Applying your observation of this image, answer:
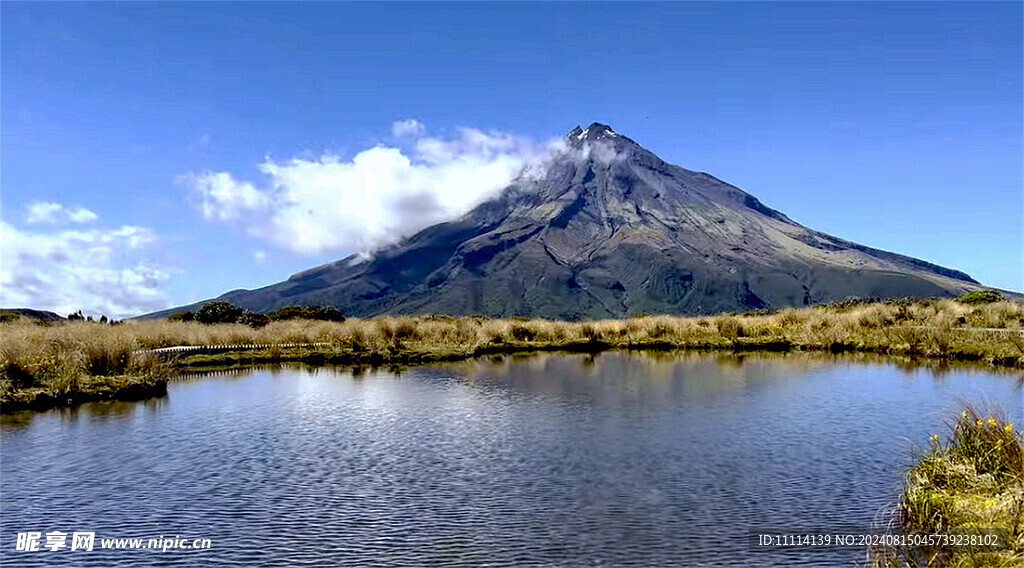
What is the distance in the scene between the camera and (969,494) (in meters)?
12.2

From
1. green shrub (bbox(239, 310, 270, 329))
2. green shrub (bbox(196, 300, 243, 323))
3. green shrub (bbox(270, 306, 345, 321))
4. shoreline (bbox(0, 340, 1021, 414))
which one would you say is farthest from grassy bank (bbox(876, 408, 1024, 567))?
green shrub (bbox(270, 306, 345, 321))

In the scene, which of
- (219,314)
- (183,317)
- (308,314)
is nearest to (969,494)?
(183,317)

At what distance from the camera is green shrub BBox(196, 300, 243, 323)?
220 ft

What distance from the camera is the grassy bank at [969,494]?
1019 centimetres

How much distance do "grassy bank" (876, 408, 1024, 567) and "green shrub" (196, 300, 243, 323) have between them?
6144 cm

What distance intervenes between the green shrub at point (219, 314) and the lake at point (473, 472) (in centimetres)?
3880

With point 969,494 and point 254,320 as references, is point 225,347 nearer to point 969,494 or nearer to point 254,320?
point 254,320

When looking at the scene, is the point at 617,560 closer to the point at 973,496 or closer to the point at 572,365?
the point at 973,496

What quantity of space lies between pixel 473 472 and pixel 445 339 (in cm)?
3849

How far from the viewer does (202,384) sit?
3462 centimetres

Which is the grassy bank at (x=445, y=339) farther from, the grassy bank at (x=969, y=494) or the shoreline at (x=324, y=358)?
the grassy bank at (x=969, y=494)

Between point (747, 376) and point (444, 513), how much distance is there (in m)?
24.7

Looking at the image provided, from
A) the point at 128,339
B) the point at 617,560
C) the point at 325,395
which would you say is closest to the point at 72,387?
the point at 128,339

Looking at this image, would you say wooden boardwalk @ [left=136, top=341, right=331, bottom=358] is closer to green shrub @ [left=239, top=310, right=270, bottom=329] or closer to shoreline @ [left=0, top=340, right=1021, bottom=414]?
shoreline @ [left=0, top=340, right=1021, bottom=414]
